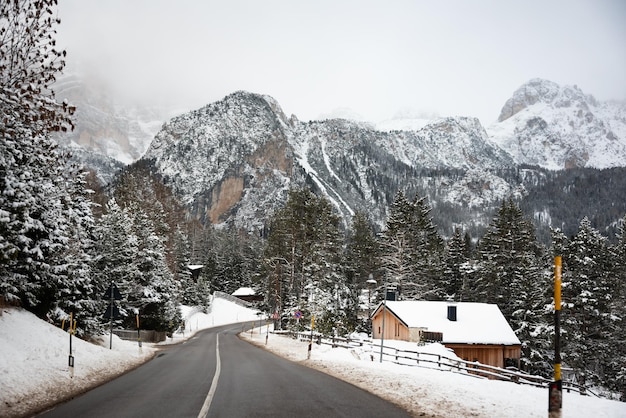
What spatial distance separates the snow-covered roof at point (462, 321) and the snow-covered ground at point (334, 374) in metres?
20.6

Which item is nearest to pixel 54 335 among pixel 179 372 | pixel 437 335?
pixel 179 372

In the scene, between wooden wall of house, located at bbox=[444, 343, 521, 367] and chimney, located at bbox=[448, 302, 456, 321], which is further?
chimney, located at bbox=[448, 302, 456, 321]

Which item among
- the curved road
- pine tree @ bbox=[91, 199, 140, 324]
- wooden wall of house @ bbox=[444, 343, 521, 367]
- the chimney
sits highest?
pine tree @ bbox=[91, 199, 140, 324]

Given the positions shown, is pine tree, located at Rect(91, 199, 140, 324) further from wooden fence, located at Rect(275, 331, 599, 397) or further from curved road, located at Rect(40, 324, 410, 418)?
curved road, located at Rect(40, 324, 410, 418)

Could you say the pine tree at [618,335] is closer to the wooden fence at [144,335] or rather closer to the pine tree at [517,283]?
the pine tree at [517,283]

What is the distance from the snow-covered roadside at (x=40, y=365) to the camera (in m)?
10.2

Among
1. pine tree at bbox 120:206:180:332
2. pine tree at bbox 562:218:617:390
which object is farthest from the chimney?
pine tree at bbox 120:206:180:332

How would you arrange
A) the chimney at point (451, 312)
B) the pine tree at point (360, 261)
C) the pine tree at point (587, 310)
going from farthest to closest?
the pine tree at point (360, 261) < the chimney at point (451, 312) < the pine tree at point (587, 310)

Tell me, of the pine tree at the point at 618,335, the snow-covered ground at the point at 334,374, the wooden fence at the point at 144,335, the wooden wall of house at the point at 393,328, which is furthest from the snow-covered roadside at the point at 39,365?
the pine tree at the point at 618,335

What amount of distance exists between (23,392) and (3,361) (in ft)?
5.64

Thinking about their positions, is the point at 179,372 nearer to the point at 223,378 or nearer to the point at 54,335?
the point at 223,378

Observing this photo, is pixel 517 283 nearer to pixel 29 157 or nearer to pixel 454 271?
pixel 454 271

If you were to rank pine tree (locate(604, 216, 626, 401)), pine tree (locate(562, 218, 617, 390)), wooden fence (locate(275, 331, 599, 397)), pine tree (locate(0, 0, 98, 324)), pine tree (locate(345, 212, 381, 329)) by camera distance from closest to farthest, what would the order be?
pine tree (locate(0, 0, 98, 324)) < wooden fence (locate(275, 331, 599, 397)) < pine tree (locate(604, 216, 626, 401)) < pine tree (locate(562, 218, 617, 390)) < pine tree (locate(345, 212, 381, 329))

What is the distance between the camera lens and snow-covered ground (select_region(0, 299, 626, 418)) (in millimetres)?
10266
